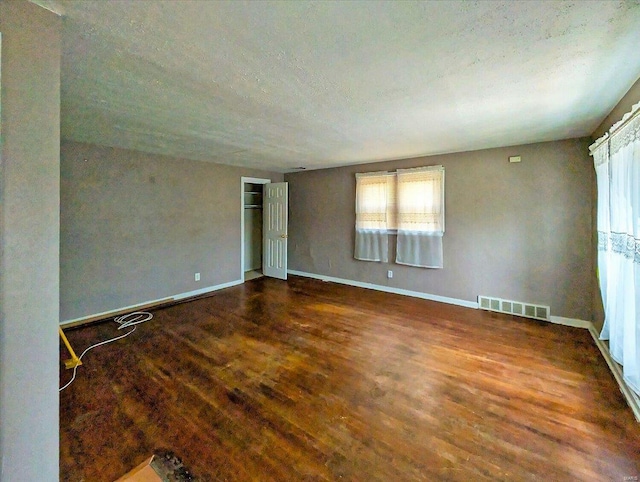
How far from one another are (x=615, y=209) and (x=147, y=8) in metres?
3.60

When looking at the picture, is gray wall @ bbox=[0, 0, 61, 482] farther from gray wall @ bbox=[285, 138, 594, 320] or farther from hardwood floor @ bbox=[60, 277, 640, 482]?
gray wall @ bbox=[285, 138, 594, 320]

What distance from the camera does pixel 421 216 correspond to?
4.59 metres

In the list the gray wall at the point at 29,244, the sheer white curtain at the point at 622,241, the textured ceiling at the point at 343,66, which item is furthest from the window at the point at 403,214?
the gray wall at the point at 29,244

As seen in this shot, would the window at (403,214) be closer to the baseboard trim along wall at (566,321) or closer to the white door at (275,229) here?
the baseboard trim along wall at (566,321)

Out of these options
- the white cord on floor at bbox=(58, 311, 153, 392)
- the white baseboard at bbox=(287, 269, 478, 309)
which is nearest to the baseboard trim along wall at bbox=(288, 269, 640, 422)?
the white baseboard at bbox=(287, 269, 478, 309)

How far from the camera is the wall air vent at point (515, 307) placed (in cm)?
371

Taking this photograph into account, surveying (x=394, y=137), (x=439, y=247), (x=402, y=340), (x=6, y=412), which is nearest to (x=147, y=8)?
(x=6, y=412)

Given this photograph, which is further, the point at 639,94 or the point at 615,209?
the point at 615,209

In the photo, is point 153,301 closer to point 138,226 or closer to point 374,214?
point 138,226

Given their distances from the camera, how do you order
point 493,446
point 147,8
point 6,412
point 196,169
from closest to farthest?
point 6,412
point 147,8
point 493,446
point 196,169

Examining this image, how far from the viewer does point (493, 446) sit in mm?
1707

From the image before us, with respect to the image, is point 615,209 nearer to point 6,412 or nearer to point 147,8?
point 147,8

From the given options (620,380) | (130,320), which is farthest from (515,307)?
(130,320)

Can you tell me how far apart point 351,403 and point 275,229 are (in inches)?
174
